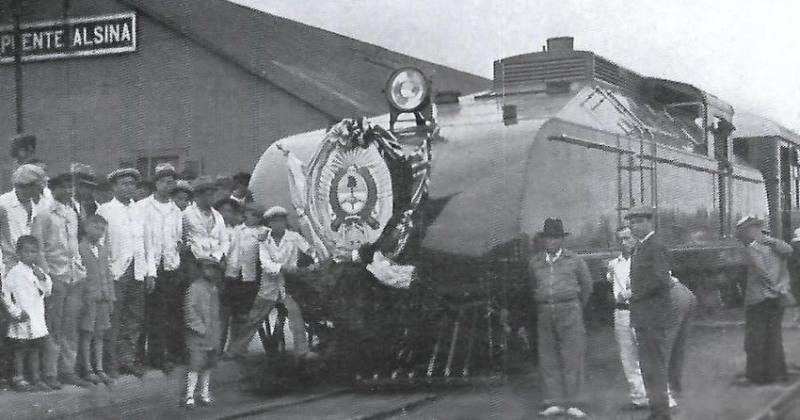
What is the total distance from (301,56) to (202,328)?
7.43 ft

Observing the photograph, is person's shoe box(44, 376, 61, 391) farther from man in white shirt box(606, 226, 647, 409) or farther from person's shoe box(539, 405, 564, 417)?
man in white shirt box(606, 226, 647, 409)

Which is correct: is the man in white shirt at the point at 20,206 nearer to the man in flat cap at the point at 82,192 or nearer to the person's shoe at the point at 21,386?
the man in flat cap at the point at 82,192

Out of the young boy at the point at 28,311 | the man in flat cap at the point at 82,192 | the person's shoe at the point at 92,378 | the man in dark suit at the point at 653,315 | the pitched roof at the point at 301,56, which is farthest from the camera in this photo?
the pitched roof at the point at 301,56

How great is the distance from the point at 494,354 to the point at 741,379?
1357mm

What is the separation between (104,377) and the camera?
17.7 ft

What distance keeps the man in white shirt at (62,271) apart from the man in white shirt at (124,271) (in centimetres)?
21

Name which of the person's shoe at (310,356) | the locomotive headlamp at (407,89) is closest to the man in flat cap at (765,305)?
the locomotive headlamp at (407,89)

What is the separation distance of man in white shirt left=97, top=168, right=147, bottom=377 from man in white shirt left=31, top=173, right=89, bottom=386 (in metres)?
0.21

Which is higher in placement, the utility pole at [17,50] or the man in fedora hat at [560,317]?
the utility pole at [17,50]

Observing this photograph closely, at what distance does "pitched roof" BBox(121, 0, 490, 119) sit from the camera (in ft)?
19.5

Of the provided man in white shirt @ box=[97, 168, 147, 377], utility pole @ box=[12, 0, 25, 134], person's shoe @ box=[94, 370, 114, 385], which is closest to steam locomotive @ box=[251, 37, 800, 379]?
man in white shirt @ box=[97, 168, 147, 377]

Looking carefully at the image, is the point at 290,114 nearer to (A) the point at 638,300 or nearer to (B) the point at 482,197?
(B) the point at 482,197

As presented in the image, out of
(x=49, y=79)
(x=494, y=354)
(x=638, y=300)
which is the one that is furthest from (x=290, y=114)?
(x=638, y=300)

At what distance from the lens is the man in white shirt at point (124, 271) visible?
5.51 meters
